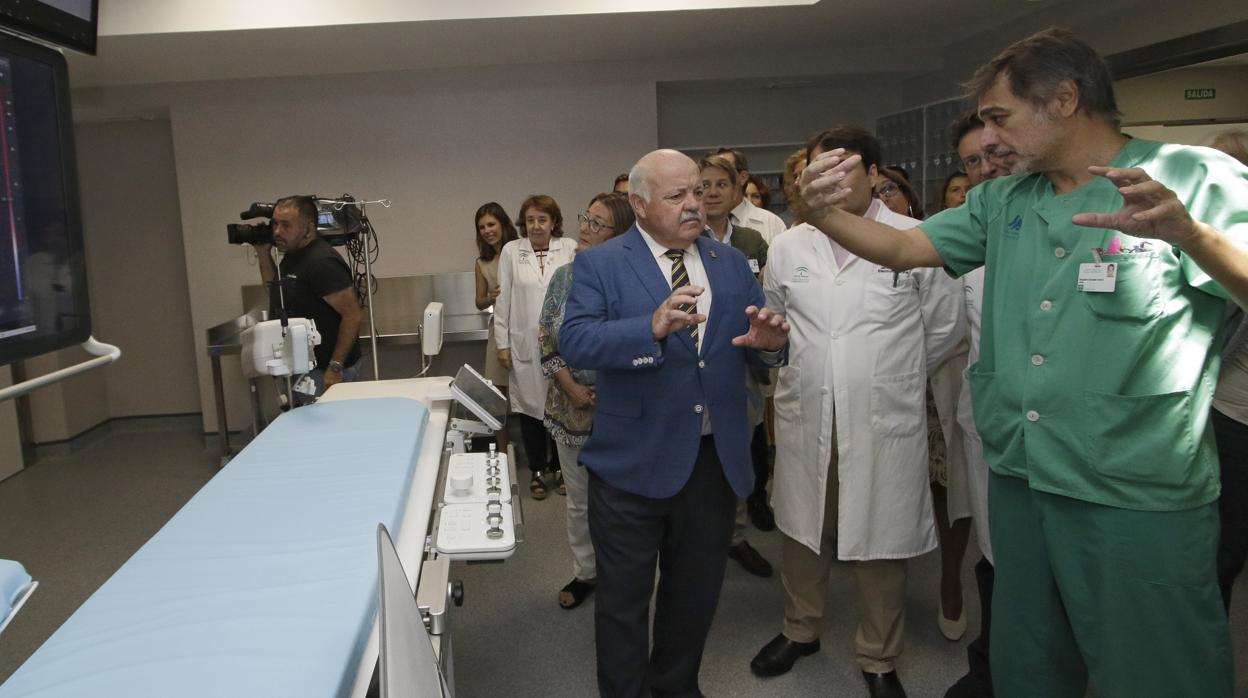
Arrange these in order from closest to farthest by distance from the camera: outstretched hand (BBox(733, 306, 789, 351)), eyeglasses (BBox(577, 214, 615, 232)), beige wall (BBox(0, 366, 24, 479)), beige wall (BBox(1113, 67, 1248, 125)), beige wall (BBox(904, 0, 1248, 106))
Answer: outstretched hand (BBox(733, 306, 789, 351))
eyeglasses (BBox(577, 214, 615, 232))
beige wall (BBox(904, 0, 1248, 106))
beige wall (BBox(1113, 67, 1248, 125))
beige wall (BBox(0, 366, 24, 479))

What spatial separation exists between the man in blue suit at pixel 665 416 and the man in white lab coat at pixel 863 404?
9.2 inches

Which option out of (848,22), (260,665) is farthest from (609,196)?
(848,22)

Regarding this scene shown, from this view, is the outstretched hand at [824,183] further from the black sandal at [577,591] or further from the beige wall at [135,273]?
the beige wall at [135,273]

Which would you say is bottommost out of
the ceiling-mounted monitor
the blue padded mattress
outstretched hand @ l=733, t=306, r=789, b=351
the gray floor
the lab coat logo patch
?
the gray floor

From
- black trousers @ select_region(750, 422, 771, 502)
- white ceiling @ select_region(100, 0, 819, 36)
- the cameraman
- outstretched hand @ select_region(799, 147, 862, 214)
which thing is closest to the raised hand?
outstretched hand @ select_region(799, 147, 862, 214)

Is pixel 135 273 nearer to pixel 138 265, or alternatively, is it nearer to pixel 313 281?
pixel 138 265

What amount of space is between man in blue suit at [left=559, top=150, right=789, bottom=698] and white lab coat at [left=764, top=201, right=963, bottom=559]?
22 cm

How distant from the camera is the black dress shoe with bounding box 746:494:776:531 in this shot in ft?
12.4

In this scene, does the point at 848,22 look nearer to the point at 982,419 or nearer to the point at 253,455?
the point at 982,419

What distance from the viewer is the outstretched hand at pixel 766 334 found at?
1.94 metres

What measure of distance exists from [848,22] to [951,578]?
3.80 meters

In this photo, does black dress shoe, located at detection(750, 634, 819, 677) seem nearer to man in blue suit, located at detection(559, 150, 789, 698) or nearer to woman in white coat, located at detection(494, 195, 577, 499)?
man in blue suit, located at detection(559, 150, 789, 698)

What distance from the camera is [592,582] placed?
3127 mm

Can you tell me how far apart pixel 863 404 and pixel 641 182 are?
0.84 meters
